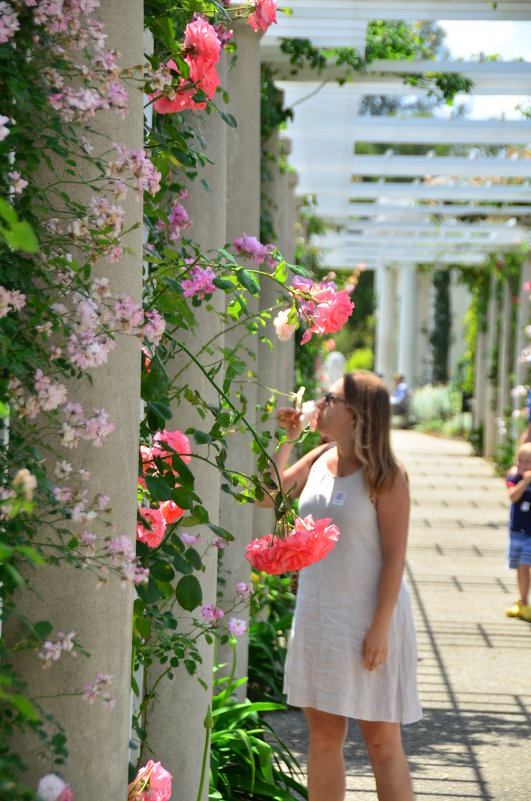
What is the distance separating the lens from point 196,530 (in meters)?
3.20

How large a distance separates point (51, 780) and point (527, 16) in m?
5.38

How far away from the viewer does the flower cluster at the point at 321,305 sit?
2586 mm

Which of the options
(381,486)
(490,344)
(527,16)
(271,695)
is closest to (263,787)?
(381,486)

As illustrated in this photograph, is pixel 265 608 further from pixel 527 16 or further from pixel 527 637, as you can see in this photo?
pixel 527 16

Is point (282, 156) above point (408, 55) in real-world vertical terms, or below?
below

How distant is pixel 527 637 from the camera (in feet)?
22.5

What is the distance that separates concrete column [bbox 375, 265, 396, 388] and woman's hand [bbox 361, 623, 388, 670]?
995 inches

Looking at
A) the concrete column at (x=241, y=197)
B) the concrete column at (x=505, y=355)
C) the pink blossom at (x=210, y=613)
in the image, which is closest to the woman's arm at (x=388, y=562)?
the pink blossom at (x=210, y=613)

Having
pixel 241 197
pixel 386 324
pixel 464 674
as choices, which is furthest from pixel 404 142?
pixel 386 324

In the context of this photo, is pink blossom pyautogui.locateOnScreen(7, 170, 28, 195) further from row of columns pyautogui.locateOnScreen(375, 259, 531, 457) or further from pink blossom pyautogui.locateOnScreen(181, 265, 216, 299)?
row of columns pyautogui.locateOnScreen(375, 259, 531, 457)

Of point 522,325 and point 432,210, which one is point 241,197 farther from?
point 522,325

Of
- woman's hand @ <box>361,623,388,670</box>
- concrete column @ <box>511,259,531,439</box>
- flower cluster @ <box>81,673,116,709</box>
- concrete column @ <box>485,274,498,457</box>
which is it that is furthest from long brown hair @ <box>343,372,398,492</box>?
concrete column @ <box>485,274,498,457</box>

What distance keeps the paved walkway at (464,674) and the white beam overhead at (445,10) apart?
11.1 feet

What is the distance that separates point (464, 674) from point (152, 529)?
402 cm
